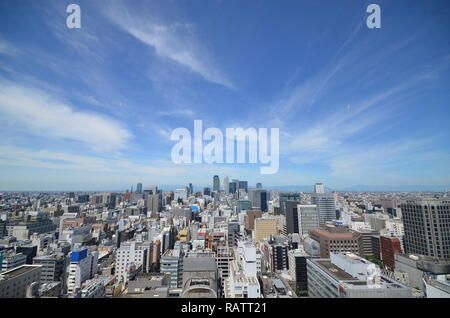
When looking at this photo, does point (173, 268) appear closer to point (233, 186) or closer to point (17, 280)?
point (17, 280)

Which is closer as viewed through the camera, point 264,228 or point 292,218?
point 264,228

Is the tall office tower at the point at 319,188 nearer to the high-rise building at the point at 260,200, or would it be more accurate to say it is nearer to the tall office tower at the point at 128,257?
the high-rise building at the point at 260,200

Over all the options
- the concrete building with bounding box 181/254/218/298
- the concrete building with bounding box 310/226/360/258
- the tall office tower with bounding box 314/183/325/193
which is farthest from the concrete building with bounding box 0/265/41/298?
the tall office tower with bounding box 314/183/325/193

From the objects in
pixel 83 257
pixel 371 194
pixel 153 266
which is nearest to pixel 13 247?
pixel 83 257

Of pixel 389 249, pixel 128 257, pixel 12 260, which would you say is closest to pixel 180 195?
pixel 128 257
